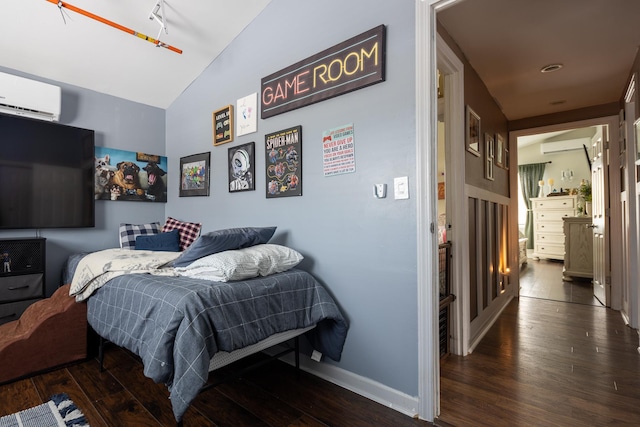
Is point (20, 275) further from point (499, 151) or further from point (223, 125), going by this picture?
point (499, 151)

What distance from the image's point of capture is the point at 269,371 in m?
2.08

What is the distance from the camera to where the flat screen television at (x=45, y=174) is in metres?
2.56

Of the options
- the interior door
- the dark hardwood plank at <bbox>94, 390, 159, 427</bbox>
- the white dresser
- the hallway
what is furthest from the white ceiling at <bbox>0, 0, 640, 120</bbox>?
the white dresser

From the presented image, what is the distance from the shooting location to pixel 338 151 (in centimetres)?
194

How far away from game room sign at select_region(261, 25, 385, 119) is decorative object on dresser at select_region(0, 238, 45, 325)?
2095mm

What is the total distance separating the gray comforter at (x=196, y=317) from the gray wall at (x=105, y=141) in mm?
1198

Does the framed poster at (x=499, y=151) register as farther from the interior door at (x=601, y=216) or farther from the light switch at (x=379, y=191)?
the light switch at (x=379, y=191)

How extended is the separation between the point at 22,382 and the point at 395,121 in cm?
265

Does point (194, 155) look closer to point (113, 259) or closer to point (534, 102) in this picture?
point (113, 259)

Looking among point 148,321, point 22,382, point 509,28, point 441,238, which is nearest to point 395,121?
point 441,238

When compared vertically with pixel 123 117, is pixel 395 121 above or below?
below

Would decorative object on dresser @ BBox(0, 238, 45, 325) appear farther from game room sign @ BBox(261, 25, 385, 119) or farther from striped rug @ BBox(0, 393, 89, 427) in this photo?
game room sign @ BBox(261, 25, 385, 119)

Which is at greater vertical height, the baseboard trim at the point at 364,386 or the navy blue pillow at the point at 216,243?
the navy blue pillow at the point at 216,243

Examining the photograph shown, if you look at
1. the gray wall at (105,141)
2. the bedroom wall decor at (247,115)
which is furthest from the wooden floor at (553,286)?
the gray wall at (105,141)
